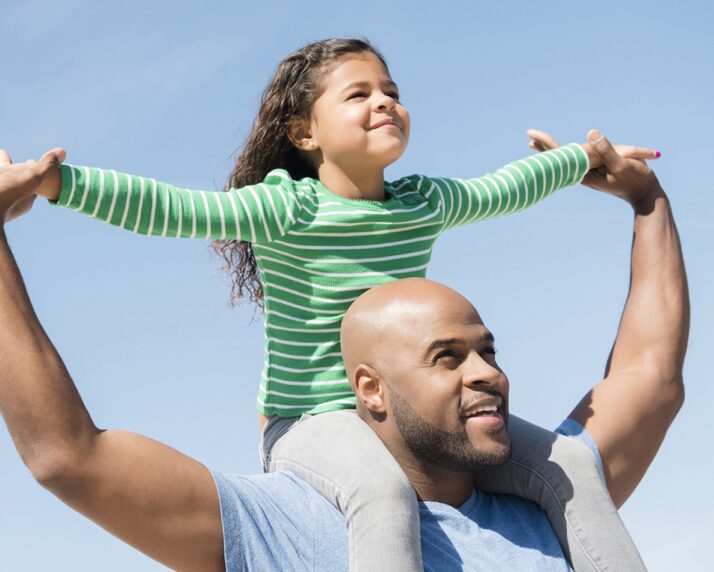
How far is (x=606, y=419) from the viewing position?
14.9 feet

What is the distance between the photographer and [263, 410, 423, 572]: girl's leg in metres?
3.62

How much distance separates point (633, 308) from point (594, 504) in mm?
1220

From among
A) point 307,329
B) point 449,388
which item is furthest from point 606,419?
point 307,329

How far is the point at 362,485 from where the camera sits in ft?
12.2

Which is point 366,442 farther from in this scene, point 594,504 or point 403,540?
point 594,504

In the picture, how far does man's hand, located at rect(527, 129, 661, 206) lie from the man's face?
1.59 m

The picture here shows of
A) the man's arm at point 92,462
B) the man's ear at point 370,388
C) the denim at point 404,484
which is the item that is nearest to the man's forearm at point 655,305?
the denim at point 404,484

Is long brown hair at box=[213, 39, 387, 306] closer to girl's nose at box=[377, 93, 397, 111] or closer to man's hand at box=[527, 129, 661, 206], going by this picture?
girl's nose at box=[377, 93, 397, 111]

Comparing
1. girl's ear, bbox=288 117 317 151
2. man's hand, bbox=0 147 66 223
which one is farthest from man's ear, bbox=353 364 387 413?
man's hand, bbox=0 147 66 223

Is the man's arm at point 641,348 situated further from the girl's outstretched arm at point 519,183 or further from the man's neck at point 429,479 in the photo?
the man's neck at point 429,479

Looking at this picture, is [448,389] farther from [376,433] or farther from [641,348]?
[641,348]

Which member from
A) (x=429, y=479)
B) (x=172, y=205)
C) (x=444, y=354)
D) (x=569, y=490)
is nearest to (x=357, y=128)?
(x=172, y=205)

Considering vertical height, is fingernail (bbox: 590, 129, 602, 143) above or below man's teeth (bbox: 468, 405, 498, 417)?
above

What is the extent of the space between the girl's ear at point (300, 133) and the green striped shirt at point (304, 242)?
34 cm
